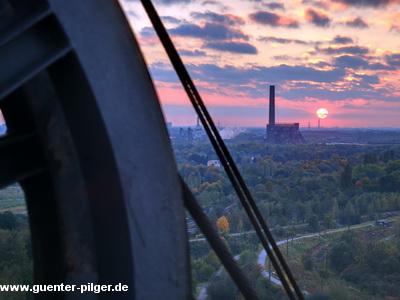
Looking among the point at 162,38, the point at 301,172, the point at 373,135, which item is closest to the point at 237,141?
the point at 301,172

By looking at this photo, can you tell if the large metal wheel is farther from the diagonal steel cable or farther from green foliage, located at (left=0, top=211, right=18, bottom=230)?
green foliage, located at (left=0, top=211, right=18, bottom=230)

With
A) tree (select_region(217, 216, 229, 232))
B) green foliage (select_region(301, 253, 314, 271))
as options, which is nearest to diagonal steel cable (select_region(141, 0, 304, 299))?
tree (select_region(217, 216, 229, 232))

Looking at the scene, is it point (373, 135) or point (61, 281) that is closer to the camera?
point (61, 281)

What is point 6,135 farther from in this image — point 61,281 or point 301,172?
point 301,172

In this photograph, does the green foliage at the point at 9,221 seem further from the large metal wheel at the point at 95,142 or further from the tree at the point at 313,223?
the tree at the point at 313,223

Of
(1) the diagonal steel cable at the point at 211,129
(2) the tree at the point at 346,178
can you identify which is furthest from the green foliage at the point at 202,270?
(1) the diagonal steel cable at the point at 211,129
